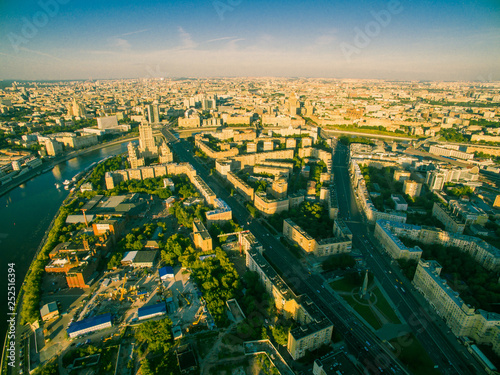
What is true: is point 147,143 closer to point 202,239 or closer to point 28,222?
point 28,222

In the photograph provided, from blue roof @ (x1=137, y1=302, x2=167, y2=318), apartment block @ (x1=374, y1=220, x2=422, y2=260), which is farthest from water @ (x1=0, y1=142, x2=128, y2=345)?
apartment block @ (x1=374, y1=220, x2=422, y2=260)

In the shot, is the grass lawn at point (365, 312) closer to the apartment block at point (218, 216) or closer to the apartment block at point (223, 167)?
the apartment block at point (218, 216)

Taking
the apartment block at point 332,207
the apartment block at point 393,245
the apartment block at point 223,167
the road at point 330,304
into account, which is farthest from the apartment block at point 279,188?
the apartment block at point 393,245

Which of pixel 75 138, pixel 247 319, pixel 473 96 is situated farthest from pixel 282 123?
pixel 473 96

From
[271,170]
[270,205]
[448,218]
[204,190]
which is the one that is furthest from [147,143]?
[448,218]

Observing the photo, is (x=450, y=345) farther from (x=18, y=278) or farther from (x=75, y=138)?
(x=75, y=138)
